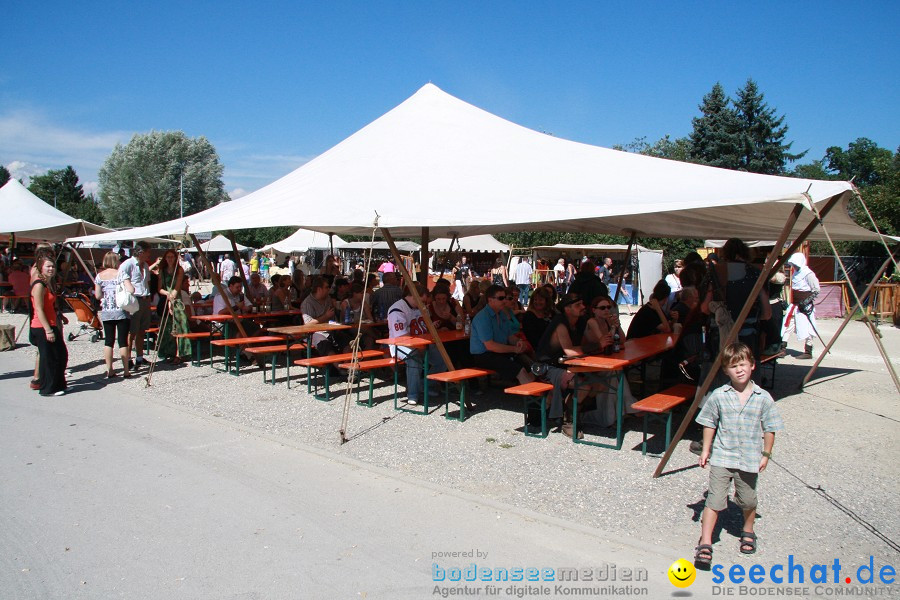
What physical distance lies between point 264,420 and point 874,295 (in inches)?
623

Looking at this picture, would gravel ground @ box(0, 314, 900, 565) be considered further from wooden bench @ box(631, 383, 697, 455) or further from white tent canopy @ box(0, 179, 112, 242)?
white tent canopy @ box(0, 179, 112, 242)

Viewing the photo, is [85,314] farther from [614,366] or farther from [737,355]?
[737,355]

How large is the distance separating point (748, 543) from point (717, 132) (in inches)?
1463

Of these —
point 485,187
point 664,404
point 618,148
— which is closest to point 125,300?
point 485,187

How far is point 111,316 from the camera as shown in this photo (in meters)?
8.17

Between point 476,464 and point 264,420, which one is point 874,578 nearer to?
point 476,464

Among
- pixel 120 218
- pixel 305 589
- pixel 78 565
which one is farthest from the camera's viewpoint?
pixel 120 218

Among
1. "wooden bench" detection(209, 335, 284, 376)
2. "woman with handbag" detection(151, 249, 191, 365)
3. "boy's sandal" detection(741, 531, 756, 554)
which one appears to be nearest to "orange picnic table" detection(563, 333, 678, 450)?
"boy's sandal" detection(741, 531, 756, 554)

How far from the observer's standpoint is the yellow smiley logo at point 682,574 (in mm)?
3197

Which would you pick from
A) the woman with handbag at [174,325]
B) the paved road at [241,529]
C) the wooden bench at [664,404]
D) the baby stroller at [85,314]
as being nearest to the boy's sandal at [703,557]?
the paved road at [241,529]

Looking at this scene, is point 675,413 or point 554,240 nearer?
point 675,413

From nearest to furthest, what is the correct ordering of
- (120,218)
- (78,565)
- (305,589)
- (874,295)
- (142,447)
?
(305,589) → (78,565) → (142,447) → (874,295) → (120,218)

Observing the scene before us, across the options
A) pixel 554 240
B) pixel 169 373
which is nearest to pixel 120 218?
pixel 554 240

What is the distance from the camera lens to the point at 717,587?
3.19 meters
